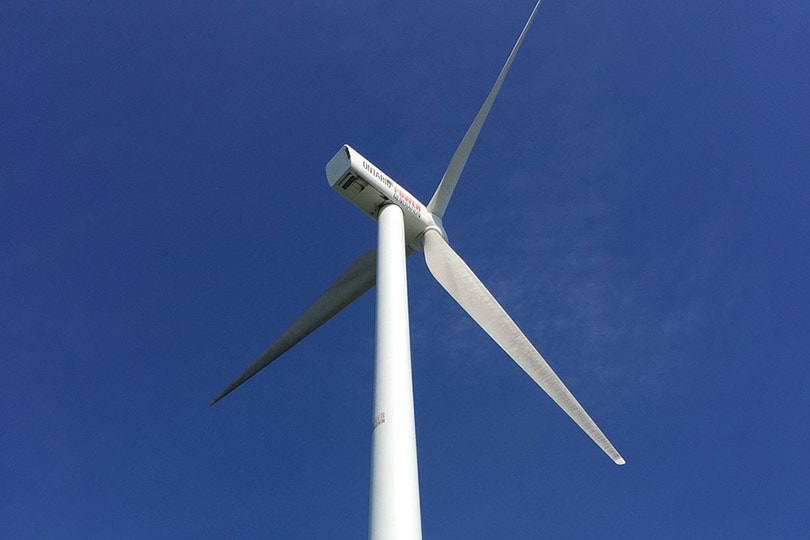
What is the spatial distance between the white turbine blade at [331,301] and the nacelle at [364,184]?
97.4 inches

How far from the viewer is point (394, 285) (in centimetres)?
1616

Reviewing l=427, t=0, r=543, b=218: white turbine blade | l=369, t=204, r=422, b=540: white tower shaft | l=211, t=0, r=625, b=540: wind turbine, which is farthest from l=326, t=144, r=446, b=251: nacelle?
l=369, t=204, r=422, b=540: white tower shaft

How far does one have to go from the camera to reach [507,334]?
1825 centimetres

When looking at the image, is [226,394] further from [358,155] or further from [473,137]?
[473,137]

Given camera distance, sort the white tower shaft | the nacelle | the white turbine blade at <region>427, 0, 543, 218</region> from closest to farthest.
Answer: the white tower shaft, the nacelle, the white turbine blade at <region>427, 0, 543, 218</region>

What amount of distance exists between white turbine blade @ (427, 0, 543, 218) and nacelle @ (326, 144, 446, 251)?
1.80m

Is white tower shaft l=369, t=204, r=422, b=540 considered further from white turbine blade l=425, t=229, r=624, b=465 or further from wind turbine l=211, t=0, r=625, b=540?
white turbine blade l=425, t=229, r=624, b=465

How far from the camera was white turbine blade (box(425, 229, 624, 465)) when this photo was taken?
1752cm

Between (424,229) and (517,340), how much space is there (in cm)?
549

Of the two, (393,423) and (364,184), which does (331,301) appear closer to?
(364,184)

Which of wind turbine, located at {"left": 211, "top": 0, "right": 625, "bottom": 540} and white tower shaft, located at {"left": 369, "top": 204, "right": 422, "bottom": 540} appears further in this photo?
wind turbine, located at {"left": 211, "top": 0, "right": 625, "bottom": 540}

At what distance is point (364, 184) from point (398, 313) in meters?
6.31

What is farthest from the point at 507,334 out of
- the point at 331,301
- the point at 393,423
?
the point at 331,301

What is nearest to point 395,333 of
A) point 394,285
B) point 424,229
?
point 394,285
